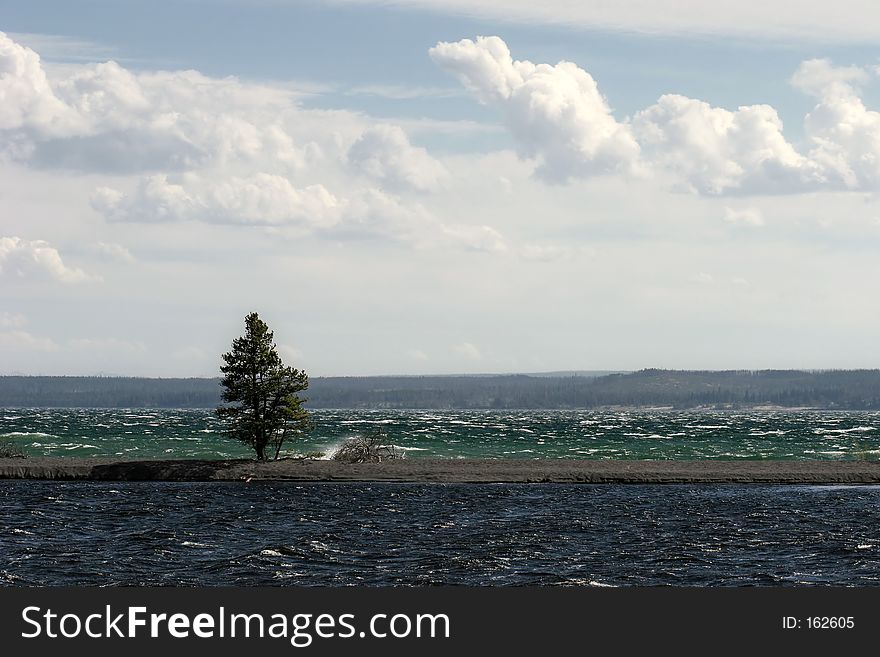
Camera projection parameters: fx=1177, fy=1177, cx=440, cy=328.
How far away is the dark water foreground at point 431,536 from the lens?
118ft

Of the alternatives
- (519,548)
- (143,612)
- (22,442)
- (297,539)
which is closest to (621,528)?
(519,548)

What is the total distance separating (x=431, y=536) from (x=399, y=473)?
102 feet

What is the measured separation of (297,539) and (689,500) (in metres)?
25.8

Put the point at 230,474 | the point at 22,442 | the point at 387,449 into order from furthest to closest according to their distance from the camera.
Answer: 1. the point at 22,442
2. the point at 387,449
3. the point at 230,474

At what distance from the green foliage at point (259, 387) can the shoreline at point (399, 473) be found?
2.46 m

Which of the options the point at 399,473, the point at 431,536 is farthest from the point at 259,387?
the point at 431,536

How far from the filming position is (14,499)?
5947cm

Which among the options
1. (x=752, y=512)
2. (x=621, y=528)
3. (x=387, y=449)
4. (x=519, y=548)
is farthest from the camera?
(x=387, y=449)

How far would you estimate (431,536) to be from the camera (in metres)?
45.3

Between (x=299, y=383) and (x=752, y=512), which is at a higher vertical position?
(x=299, y=383)

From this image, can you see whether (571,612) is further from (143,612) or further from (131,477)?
(131,477)

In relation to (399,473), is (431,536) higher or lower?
higher

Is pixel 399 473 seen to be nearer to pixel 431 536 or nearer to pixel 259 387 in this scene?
pixel 259 387

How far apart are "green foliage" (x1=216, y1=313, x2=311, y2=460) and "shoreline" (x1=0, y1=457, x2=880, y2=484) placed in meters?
2.46
